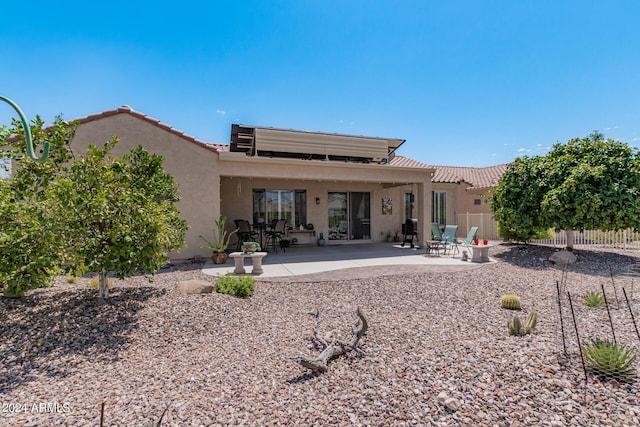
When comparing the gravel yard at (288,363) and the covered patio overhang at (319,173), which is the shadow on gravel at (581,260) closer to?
the gravel yard at (288,363)

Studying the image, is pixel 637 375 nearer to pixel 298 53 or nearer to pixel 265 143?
pixel 265 143

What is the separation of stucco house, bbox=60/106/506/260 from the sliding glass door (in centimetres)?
5

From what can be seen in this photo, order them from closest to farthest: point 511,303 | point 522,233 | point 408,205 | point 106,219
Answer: point 106,219, point 511,303, point 522,233, point 408,205

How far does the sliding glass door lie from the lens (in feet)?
47.2

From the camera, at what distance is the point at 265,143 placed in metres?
11.1

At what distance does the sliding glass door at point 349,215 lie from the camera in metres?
14.4

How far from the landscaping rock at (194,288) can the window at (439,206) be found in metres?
15.7

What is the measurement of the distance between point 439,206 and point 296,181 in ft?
33.7

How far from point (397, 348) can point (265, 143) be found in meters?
9.22

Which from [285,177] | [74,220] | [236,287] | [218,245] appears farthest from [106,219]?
[285,177]

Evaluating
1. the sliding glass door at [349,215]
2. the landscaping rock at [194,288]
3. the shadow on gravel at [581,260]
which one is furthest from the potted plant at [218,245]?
the shadow on gravel at [581,260]

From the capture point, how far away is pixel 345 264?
9.02 meters

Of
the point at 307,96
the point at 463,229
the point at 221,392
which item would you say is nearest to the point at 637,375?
the point at 221,392

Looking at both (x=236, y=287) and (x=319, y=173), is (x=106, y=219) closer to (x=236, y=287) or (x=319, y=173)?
(x=236, y=287)
